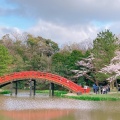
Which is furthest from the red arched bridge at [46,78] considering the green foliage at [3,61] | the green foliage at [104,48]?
the green foliage at [3,61]

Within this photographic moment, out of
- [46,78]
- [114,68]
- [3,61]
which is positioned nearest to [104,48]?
[114,68]

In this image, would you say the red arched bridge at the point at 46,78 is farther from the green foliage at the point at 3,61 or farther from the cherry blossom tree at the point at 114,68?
the green foliage at the point at 3,61

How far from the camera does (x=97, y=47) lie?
39938mm

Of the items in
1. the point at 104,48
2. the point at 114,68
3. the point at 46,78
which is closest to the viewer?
the point at 114,68

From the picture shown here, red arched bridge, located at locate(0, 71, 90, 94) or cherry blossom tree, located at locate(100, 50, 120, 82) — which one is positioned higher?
cherry blossom tree, located at locate(100, 50, 120, 82)

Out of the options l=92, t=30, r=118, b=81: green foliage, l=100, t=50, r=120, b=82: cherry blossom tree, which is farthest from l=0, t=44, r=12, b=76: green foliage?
l=100, t=50, r=120, b=82: cherry blossom tree

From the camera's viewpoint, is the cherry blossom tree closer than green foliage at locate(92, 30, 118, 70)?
Yes

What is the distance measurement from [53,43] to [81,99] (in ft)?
127

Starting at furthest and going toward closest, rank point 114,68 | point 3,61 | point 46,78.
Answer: point 3,61
point 46,78
point 114,68

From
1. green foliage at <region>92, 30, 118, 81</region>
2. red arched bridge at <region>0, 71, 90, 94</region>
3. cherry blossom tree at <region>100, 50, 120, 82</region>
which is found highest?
green foliage at <region>92, 30, 118, 81</region>

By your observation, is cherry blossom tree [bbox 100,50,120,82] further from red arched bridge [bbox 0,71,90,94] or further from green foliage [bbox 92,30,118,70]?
red arched bridge [bbox 0,71,90,94]

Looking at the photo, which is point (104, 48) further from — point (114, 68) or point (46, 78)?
point (46, 78)

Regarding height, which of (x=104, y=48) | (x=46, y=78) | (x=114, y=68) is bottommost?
(x=46, y=78)

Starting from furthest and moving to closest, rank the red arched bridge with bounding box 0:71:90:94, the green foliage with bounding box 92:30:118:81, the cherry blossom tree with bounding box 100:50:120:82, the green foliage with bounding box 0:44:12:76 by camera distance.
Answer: the green foliage with bounding box 0:44:12:76
the green foliage with bounding box 92:30:118:81
the red arched bridge with bounding box 0:71:90:94
the cherry blossom tree with bounding box 100:50:120:82
